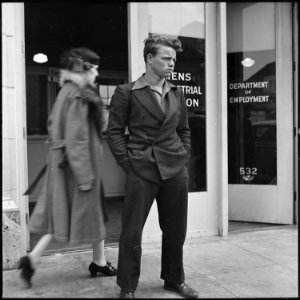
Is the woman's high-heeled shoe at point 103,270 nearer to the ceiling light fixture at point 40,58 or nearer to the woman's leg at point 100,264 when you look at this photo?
the woman's leg at point 100,264

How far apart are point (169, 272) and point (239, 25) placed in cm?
399

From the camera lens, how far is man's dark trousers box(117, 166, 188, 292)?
130 inches

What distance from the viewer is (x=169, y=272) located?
11.5 ft

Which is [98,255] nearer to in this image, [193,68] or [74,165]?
[74,165]

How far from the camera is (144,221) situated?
3.38 meters

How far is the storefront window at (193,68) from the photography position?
5219 millimetres

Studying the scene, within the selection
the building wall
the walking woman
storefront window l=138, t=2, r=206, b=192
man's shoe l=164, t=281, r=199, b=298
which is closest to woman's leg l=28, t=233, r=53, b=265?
the walking woman

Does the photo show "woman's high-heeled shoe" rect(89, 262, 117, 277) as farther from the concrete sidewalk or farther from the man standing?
the man standing

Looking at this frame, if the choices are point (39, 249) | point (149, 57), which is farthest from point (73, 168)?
point (149, 57)

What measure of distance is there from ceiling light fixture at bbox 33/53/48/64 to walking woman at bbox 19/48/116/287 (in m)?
5.29

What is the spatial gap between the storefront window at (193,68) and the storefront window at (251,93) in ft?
3.32

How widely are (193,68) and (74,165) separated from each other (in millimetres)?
2991

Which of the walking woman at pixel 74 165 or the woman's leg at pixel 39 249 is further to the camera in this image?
the woman's leg at pixel 39 249

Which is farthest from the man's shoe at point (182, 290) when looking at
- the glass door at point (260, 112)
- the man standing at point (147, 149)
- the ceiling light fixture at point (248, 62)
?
the ceiling light fixture at point (248, 62)
